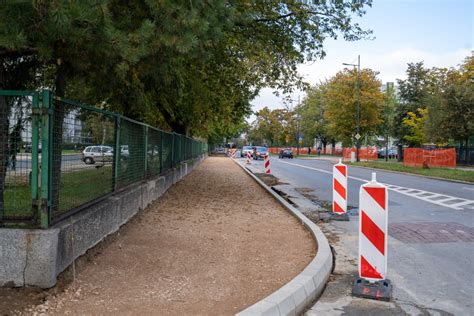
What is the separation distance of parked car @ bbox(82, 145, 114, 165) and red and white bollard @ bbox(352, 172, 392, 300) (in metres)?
3.82

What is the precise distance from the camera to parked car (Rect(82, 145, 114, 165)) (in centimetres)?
640

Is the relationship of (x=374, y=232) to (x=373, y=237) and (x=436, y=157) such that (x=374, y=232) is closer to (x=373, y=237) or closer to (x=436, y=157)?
(x=373, y=237)

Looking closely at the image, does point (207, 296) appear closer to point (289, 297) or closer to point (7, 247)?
point (289, 297)

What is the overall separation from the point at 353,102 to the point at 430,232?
4151cm

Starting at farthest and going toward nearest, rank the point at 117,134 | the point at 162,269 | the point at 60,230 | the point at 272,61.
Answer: the point at 272,61, the point at 117,134, the point at 162,269, the point at 60,230

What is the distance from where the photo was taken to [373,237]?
17.0 feet

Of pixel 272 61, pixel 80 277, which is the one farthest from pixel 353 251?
pixel 272 61

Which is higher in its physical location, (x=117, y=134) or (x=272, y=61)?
(x=272, y=61)

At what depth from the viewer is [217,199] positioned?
42.0 ft

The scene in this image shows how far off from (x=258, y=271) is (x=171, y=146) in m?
10.6

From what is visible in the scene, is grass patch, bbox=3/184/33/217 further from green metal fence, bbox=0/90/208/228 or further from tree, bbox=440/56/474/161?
tree, bbox=440/56/474/161

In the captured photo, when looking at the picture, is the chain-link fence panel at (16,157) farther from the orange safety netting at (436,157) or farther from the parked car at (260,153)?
the parked car at (260,153)

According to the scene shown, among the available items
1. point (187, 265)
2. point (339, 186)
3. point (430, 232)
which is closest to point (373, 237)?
point (187, 265)

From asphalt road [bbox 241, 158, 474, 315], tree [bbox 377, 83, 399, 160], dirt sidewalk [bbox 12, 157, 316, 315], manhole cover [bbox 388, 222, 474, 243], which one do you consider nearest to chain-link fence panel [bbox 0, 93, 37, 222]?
dirt sidewalk [bbox 12, 157, 316, 315]
